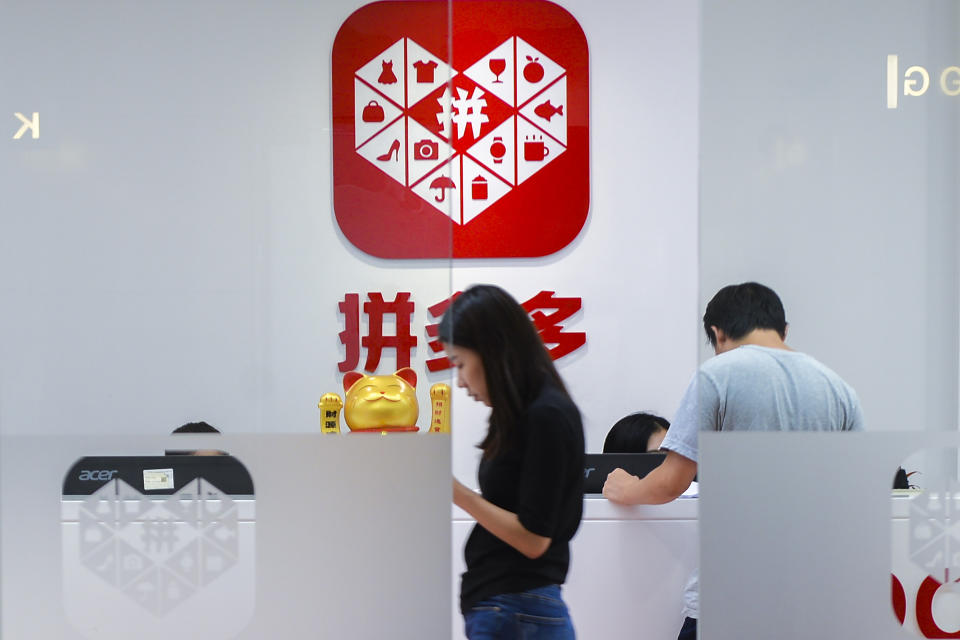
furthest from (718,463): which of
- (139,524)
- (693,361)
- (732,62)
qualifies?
(693,361)

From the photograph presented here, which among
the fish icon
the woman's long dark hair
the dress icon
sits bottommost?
the woman's long dark hair

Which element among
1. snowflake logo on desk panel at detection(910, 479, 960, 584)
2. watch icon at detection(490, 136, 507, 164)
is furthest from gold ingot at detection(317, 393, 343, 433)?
watch icon at detection(490, 136, 507, 164)

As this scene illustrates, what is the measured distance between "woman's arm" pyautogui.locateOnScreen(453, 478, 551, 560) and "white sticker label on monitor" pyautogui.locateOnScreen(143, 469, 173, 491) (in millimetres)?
597

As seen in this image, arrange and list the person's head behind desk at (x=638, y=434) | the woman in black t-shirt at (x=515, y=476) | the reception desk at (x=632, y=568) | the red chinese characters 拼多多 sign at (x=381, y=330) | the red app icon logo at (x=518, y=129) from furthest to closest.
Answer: the red app icon logo at (x=518, y=129), the person's head behind desk at (x=638, y=434), the reception desk at (x=632, y=568), the red chinese characters 拼多多 sign at (x=381, y=330), the woman in black t-shirt at (x=515, y=476)

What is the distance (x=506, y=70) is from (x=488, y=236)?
25.4 inches

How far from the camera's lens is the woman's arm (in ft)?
5.26

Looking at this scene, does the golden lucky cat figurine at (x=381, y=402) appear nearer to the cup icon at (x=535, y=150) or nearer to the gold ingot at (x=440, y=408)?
the gold ingot at (x=440, y=408)

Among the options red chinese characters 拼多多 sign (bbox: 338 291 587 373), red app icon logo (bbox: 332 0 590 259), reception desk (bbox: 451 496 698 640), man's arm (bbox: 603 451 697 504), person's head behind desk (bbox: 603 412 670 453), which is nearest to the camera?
red chinese characters 拼多多 sign (bbox: 338 291 587 373)

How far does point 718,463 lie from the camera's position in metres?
1.80

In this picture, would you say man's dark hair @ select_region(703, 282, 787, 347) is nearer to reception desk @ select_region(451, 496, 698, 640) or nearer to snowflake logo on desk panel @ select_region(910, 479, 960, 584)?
snowflake logo on desk panel @ select_region(910, 479, 960, 584)

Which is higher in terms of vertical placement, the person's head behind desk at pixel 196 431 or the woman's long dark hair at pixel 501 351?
the woman's long dark hair at pixel 501 351

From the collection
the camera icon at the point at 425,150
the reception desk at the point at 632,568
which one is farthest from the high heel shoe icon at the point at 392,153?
the reception desk at the point at 632,568

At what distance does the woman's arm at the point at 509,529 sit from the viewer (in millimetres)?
1604

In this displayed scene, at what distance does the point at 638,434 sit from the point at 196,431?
1.79 meters
